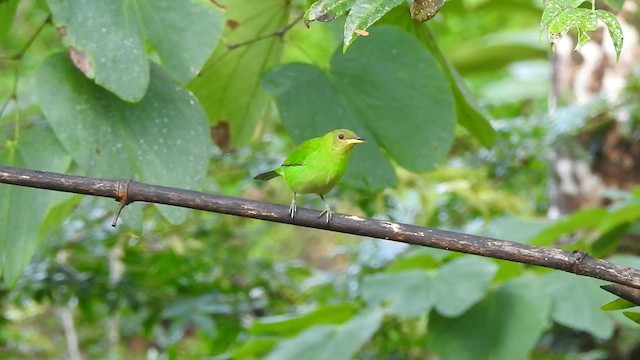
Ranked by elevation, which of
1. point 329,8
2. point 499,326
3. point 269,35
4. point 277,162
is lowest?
point 277,162

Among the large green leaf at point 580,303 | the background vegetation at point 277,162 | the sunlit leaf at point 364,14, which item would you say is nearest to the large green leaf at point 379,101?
the background vegetation at point 277,162

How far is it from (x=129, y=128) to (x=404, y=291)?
606 mm

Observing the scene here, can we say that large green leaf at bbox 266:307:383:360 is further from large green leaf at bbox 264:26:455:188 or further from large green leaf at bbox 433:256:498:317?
large green leaf at bbox 264:26:455:188

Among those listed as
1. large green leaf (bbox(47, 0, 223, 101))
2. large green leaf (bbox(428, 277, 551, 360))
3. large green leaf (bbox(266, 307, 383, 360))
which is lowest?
large green leaf (bbox(266, 307, 383, 360))

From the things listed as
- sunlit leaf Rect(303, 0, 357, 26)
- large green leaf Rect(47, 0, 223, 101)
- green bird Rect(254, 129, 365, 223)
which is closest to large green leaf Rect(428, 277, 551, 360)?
green bird Rect(254, 129, 365, 223)

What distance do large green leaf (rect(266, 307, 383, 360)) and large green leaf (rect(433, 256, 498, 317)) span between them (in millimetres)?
181

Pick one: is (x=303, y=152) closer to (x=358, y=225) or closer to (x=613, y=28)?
(x=358, y=225)

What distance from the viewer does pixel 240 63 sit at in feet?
4.46

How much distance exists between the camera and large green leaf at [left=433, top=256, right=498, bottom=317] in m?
1.47

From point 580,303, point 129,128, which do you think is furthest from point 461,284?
point 129,128

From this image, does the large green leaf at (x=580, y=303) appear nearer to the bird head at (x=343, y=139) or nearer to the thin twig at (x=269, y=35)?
the bird head at (x=343, y=139)

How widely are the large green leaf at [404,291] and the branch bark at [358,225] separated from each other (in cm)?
73

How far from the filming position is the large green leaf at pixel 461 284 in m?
1.47

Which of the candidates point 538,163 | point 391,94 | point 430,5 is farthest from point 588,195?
point 430,5
